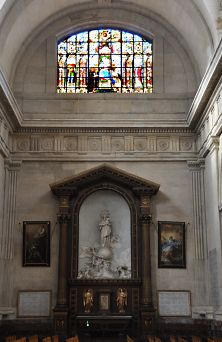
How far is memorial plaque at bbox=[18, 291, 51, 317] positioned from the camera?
20906 millimetres

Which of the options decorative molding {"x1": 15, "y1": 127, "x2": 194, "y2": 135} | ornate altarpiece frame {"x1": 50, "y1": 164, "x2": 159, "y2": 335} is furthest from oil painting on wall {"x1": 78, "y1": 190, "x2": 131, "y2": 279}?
decorative molding {"x1": 15, "y1": 127, "x2": 194, "y2": 135}

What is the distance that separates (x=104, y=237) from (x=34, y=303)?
3500mm

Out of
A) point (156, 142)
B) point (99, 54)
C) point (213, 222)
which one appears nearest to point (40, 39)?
point (99, 54)

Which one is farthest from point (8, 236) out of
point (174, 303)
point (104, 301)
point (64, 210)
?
point (174, 303)

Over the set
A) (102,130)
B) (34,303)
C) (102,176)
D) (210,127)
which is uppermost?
(102,130)

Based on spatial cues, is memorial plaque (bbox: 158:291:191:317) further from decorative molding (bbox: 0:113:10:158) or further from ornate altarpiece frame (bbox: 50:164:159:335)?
decorative molding (bbox: 0:113:10:158)

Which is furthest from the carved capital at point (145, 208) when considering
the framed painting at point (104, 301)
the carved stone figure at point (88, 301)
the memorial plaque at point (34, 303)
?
the memorial plaque at point (34, 303)

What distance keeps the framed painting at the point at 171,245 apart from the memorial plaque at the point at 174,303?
102cm

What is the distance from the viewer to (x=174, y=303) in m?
21.0

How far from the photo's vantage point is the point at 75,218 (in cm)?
2166

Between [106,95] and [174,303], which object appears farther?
[106,95]

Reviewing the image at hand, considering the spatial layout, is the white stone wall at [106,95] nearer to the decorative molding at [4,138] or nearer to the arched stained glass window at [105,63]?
the arched stained glass window at [105,63]

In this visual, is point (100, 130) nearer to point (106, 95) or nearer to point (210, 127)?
point (106, 95)

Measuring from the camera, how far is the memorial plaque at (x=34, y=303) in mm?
20906
